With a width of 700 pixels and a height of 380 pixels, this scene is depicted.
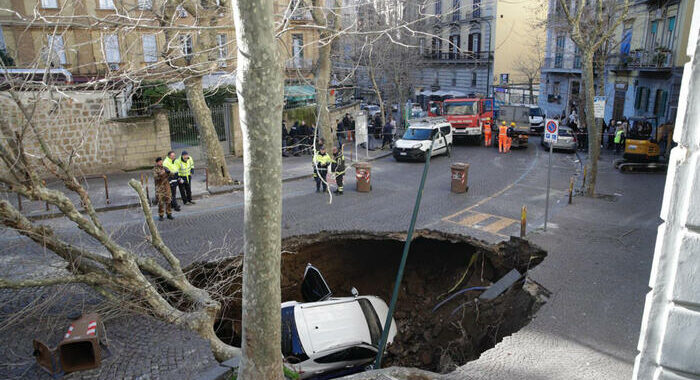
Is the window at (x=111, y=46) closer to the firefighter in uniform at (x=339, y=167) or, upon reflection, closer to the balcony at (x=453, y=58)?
the firefighter in uniform at (x=339, y=167)

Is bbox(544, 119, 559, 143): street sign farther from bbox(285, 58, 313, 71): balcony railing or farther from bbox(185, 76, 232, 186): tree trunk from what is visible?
bbox(185, 76, 232, 186): tree trunk

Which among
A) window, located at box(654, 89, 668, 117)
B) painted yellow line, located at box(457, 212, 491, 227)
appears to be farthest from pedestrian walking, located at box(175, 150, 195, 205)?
window, located at box(654, 89, 668, 117)

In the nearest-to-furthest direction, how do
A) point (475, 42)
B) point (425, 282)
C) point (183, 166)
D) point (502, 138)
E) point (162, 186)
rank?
point (425, 282) → point (162, 186) → point (183, 166) → point (502, 138) → point (475, 42)

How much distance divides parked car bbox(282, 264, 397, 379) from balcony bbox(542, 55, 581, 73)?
1233 inches

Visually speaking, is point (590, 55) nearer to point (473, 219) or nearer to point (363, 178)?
point (473, 219)

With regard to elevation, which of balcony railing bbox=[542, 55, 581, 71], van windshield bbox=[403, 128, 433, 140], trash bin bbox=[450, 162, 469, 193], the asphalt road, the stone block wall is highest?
balcony railing bbox=[542, 55, 581, 71]

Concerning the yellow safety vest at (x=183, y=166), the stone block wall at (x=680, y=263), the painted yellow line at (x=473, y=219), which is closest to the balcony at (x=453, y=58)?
the painted yellow line at (x=473, y=219)

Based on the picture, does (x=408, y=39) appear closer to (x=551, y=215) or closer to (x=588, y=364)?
(x=551, y=215)

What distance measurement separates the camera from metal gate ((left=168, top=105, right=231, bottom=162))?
71.5 feet

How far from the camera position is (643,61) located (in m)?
28.0

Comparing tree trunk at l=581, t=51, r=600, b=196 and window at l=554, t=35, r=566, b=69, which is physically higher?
window at l=554, t=35, r=566, b=69

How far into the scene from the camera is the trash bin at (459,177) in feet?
54.7

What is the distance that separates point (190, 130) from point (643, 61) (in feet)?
79.0

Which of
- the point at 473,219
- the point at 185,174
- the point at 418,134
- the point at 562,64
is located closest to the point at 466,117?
the point at 418,134
